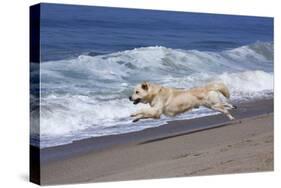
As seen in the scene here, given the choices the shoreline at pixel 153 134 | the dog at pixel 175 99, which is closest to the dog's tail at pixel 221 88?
the dog at pixel 175 99

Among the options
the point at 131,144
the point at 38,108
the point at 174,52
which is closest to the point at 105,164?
the point at 131,144

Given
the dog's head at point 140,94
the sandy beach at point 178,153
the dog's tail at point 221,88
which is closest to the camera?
the sandy beach at point 178,153

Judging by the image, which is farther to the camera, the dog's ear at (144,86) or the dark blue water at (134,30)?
the dog's ear at (144,86)

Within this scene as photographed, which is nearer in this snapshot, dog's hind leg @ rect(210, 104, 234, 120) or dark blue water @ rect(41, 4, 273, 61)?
dark blue water @ rect(41, 4, 273, 61)

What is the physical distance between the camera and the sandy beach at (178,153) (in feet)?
32.3

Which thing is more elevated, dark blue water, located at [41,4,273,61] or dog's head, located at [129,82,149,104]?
dark blue water, located at [41,4,273,61]

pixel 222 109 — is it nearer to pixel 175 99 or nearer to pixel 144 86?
pixel 175 99

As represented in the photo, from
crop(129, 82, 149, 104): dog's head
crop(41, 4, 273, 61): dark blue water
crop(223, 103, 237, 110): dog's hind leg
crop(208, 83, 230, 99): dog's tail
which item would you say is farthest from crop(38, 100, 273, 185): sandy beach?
crop(41, 4, 273, 61): dark blue water

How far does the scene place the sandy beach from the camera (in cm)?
984

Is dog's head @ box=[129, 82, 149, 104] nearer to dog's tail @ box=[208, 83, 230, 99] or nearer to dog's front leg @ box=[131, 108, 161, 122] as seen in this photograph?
dog's front leg @ box=[131, 108, 161, 122]

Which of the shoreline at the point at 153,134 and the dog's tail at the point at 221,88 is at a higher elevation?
the dog's tail at the point at 221,88

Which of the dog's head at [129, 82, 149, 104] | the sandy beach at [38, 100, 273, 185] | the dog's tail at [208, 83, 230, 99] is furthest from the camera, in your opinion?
the dog's tail at [208, 83, 230, 99]

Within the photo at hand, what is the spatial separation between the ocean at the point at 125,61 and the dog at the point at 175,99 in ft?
0.27

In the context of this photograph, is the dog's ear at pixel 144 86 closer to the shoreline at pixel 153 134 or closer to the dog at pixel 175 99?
the dog at pixel 175 99
